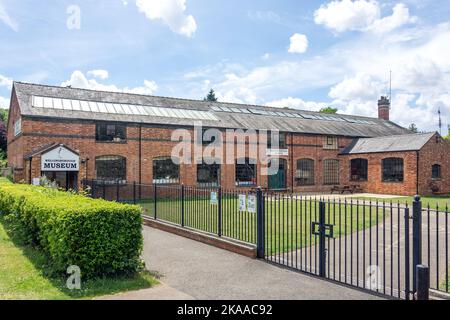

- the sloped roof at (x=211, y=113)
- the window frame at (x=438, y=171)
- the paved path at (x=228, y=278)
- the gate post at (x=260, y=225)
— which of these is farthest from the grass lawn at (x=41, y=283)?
the window frame at (x=438, y=171)

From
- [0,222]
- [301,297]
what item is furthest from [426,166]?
[0,222]

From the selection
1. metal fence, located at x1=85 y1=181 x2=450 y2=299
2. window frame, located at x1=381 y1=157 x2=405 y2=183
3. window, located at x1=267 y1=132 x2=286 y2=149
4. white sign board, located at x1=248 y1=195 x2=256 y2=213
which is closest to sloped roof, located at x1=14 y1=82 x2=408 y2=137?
window, located at x1=267 y1=132 x2=286 y2=149

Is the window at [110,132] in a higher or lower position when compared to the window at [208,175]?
higher

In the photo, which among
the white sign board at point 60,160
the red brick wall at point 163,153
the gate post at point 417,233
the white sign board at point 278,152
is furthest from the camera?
the white sign board at point 278,152

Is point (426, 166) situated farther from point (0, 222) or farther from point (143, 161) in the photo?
point (0, 222)

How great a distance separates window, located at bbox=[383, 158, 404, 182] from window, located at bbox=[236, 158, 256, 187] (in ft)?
30.6

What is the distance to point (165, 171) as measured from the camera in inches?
879

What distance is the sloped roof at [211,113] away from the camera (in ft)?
66.6

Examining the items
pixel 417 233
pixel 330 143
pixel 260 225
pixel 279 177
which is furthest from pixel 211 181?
pixel 417 233

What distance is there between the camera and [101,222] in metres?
6.04

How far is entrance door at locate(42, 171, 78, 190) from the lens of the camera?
1869 centimetres

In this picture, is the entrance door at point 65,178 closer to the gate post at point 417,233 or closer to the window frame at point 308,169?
the window frame at point 308,169

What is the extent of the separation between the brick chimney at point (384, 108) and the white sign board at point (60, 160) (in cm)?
3467
